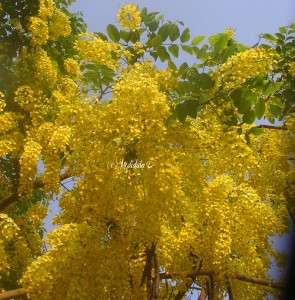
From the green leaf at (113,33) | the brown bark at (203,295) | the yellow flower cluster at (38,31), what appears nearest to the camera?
the green leaf at (113,33)

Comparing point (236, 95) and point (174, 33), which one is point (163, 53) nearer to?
point (174, 33)

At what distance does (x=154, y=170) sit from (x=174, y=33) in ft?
4.02

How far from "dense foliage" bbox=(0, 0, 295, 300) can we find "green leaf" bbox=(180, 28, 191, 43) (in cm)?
1

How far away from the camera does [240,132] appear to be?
3.37 metres

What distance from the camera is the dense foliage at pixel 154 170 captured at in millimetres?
3324

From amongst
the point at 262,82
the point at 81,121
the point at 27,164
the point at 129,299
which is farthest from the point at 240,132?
the point at 27,164

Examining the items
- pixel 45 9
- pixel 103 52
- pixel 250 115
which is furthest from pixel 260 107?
pixel 45 9

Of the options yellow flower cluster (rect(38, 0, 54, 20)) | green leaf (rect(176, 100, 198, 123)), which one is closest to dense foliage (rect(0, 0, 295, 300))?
green leaf (rect(176, 100, 198, 123))

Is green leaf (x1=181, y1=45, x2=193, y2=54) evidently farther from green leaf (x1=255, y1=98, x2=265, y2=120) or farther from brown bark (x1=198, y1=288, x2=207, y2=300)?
brown bark (x1=198, y1=288, x2=207, y2=300)

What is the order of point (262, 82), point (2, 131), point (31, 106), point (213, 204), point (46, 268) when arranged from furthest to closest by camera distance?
point (31, 106)
point (2, 131)
point (213, 204)
point (46, 268)
point (262, 82)

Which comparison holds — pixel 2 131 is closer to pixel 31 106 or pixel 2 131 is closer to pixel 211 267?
pixel 31 106

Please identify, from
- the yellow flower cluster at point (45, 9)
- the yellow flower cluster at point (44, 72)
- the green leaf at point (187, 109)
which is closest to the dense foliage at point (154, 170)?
→ the green leaf at point (187, 109)

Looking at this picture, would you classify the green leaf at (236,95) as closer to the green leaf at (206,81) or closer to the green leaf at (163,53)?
the green leaf at (206,81)

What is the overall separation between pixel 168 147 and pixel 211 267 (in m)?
1.31
